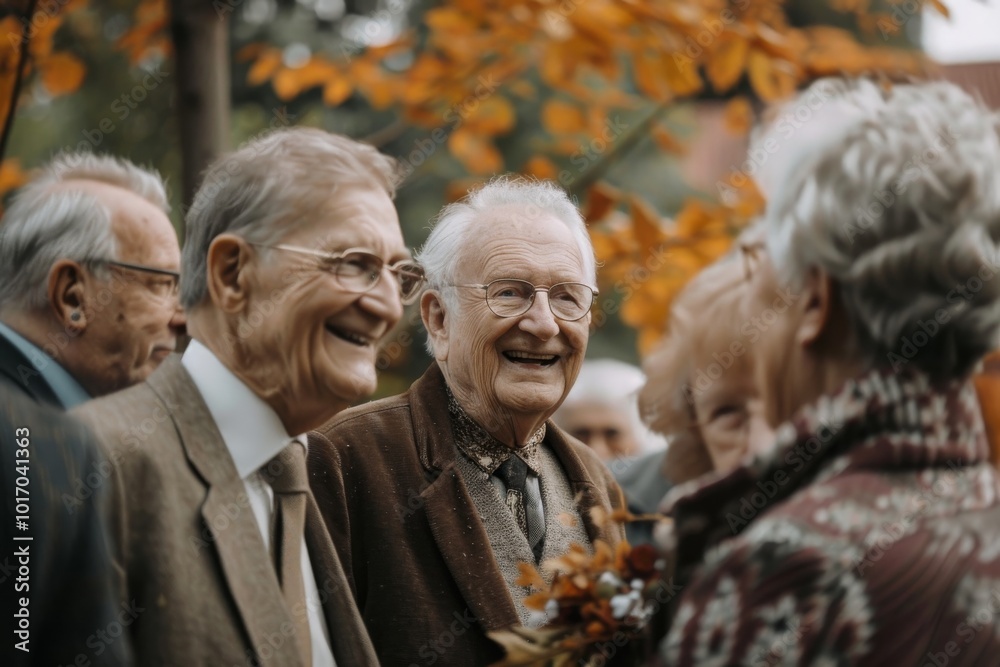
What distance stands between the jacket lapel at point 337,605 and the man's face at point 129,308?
0.91 meters

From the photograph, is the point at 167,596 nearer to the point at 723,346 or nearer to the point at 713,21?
the point at 723,346

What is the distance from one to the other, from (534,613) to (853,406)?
48.6 inches

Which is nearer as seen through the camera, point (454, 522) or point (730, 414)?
point (454, 522)

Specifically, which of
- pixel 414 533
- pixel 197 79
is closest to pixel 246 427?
pixel 414 533

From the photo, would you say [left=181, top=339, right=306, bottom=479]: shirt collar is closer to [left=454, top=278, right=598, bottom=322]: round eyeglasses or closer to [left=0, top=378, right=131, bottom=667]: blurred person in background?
[left=0, top=378, right=131, bottom=667]: blurred person in background

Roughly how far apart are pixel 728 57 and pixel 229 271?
2.59m

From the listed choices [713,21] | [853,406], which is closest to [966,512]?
[853,406]

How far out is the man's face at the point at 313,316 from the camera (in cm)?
255

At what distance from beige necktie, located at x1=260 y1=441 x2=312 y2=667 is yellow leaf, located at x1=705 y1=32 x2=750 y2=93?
2.54 meters

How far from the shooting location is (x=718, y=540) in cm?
216

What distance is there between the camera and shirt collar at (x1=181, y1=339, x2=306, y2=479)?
2.53 metres

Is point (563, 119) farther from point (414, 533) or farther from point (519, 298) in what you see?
point (414, 533)

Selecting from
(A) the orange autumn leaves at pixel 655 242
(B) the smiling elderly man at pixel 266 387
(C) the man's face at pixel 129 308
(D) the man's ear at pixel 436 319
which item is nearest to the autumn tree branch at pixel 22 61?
(C) the man's face at pixel 129 308

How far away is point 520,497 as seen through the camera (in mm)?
3191
